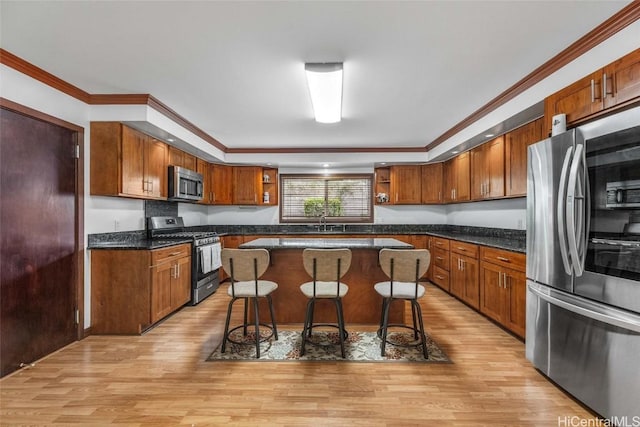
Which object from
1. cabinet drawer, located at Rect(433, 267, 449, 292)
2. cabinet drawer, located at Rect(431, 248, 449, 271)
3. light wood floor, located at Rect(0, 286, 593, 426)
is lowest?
light wood floor, located at Rect(0, 286, 593, 426)

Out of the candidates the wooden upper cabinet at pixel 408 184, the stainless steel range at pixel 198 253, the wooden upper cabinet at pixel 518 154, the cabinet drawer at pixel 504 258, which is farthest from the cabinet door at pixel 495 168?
the stainless steel range at pixel 198 253

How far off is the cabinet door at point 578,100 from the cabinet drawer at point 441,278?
10.0 feet

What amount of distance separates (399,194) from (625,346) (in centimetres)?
476

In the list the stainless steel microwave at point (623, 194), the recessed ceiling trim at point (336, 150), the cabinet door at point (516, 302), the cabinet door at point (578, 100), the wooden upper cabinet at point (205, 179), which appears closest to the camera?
the stainless steel microwave at point (623, 194)

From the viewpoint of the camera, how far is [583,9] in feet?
6.30

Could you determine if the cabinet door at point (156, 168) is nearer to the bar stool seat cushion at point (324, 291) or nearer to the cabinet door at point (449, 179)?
the bar stool seat cushion at point (324, 291)

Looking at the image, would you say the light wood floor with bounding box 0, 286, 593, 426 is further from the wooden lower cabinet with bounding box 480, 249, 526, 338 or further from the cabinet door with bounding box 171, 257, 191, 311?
the cabinet door with bounding box 171, 257, 191, 311

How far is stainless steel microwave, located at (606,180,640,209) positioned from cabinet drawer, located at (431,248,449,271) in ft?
10.7

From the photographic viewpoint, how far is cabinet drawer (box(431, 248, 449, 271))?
16.9 feet

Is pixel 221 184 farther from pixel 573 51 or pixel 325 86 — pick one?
pixel 573 51

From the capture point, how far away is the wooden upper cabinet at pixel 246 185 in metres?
6.44

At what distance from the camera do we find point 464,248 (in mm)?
4449

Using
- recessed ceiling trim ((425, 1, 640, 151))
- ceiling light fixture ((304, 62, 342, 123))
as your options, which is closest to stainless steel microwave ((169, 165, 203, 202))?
ceiling light fixture ((304, 62, 342, 123))

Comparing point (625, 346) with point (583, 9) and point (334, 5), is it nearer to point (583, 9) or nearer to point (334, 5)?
point (583, 9)
